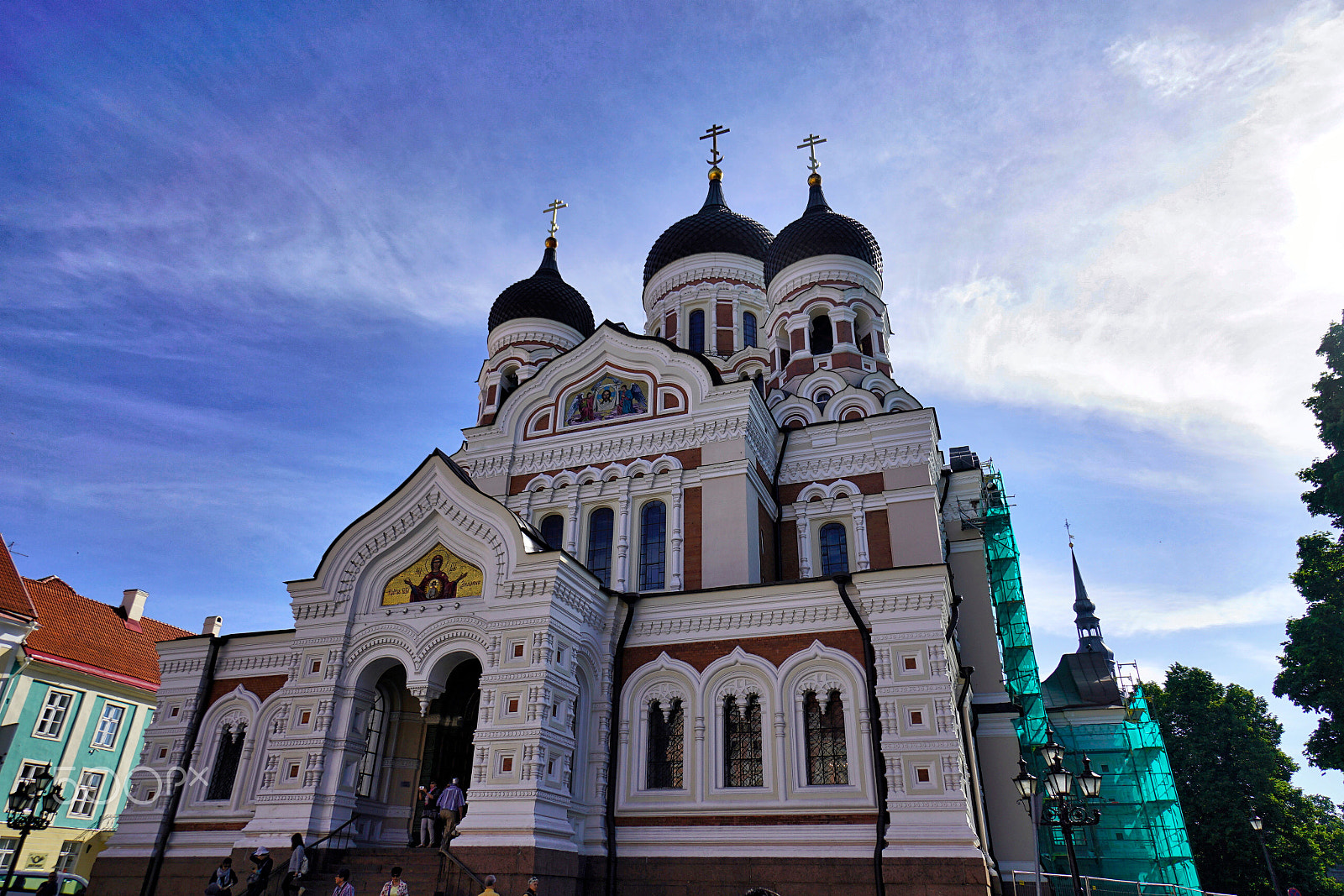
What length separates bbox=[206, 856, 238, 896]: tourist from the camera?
10.9 m

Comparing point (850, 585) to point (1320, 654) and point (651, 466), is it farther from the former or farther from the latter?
point (1320, 654)

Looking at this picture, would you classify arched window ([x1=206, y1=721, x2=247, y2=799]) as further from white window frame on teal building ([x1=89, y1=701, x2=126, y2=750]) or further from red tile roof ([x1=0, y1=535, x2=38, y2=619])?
white window frame on teal building ([x1=89, y1=701, x2=126, y2=750])

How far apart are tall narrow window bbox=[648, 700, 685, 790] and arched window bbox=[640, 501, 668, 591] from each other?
292 cm

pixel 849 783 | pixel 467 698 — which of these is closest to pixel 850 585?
pixel 849 783

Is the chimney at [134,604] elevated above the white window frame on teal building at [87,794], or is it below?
above

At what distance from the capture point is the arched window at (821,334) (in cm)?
2141

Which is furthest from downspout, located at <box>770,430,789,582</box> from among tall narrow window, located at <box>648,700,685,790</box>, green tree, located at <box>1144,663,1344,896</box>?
green tree, located at <box>1144,663,1344,896</box>

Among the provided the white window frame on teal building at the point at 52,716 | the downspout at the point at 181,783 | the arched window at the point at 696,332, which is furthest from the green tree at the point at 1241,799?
the white window frame on teal building at the point at 52,716

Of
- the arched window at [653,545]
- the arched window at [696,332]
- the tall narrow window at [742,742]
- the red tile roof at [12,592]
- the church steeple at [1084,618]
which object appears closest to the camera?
the tall narrow window at [742,742]

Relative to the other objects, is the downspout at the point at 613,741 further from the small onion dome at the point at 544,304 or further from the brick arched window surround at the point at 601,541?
the small onion dome at the point at 544,304

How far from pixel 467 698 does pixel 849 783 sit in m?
6.23

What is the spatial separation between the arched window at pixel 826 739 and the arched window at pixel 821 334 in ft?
35.8

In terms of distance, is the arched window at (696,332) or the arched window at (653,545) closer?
the arched window at (653,545)

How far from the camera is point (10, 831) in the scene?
2084 cm
